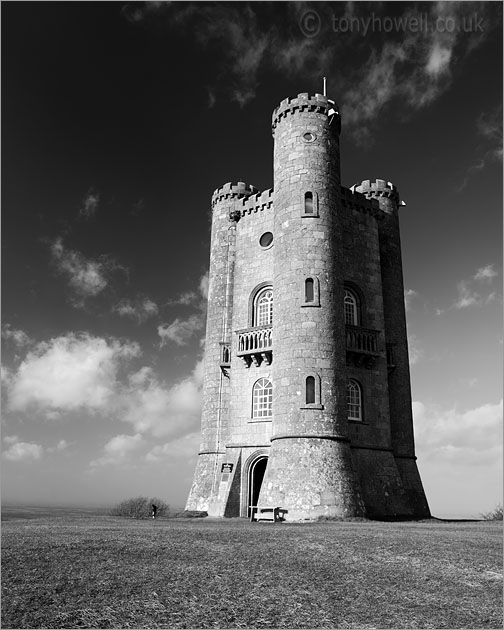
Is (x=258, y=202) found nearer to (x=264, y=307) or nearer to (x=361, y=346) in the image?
(x=264, y=307)

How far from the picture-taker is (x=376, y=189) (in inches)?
1473

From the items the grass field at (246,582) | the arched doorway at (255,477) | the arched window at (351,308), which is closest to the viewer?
the grass field at (246,582)

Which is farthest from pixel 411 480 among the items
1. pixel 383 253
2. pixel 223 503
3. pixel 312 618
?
pixel 312 618

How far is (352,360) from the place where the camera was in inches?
1220

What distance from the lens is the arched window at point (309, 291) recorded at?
2866 cm

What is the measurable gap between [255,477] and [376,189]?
1971cm

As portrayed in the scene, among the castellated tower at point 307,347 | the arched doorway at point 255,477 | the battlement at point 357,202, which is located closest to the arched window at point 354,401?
the castellated tower at point 307,347

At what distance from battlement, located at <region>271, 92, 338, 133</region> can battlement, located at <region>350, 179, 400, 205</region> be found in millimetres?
6643

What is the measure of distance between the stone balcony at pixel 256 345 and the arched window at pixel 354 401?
4.56m

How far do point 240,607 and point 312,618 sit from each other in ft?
3.92

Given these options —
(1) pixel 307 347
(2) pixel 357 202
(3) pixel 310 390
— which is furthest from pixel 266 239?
(3) pixel 310 390

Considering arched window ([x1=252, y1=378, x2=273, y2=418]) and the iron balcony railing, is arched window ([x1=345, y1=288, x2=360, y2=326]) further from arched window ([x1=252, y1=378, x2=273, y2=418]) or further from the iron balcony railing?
arched window ([x1=252, y1=378, x2=273, y2=418])

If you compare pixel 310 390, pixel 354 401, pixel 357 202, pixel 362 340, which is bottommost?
pixel 310 390

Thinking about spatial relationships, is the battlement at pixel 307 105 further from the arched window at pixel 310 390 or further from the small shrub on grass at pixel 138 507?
the small shrub on grass at pixel 138 507
